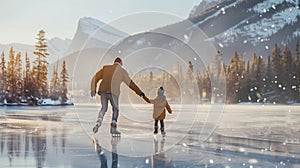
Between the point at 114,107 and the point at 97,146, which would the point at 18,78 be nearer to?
the point at 114,107

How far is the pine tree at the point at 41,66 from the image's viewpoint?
135 ft

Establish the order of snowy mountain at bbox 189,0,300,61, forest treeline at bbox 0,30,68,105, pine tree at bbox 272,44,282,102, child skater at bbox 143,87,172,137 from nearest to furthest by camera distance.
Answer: child skater at bbox 143,87,172,137
forest treeline at bbox 0,30,68,105
pine tree at bbox 272,44,282,102
snowy mountain at bbox 189,0,300,61

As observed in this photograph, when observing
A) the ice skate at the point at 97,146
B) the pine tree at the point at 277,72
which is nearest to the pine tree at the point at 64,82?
the pine tree at the point at 277,72

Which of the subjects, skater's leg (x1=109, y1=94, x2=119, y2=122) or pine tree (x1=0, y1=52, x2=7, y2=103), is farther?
pine tree (x1=0, y1=52, x2=7, y2=103)

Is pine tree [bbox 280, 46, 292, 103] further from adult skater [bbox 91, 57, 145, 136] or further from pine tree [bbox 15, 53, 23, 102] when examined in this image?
adult skater [bbox 91, 57, 145, 136]

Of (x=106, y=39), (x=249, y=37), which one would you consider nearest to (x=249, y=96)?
(x=106, y=39)

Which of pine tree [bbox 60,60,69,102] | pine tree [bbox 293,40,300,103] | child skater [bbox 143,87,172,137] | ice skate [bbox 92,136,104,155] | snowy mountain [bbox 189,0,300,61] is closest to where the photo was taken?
ice skate [bbox 92,136,104,155]

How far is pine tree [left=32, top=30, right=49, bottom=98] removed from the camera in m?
41.1

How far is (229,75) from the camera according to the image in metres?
55.9

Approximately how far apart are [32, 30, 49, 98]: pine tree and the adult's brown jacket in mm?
34193

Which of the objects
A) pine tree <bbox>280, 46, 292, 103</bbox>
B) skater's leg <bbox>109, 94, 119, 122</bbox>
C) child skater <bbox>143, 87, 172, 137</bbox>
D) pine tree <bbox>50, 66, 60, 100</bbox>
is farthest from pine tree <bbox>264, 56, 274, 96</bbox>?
skater's leg <bbox>109, 94, 119, 122</bbox>

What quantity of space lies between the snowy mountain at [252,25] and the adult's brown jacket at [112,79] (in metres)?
98.9

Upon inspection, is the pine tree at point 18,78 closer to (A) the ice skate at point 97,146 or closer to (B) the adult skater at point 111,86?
(B) the adult skater at point 111,86

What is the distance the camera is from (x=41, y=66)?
4166cm
